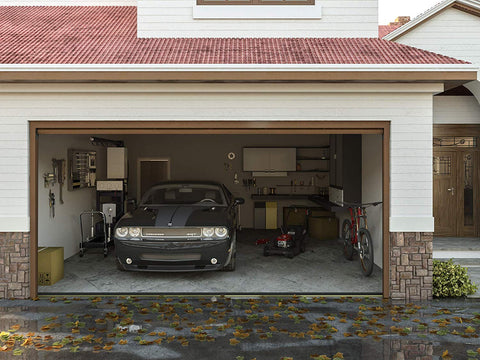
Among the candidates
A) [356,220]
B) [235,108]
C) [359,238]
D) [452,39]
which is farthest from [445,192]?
[235,108]

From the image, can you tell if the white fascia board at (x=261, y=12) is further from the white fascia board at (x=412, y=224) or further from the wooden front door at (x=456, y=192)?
the wooden front door at (x=456, y=192)

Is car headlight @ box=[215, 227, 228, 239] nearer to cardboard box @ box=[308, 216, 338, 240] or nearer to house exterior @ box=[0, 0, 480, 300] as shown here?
house exterior @ box=[0, 0, 480, 300]

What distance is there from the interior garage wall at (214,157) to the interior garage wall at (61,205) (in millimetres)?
2835

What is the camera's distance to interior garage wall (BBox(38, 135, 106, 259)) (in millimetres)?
7422

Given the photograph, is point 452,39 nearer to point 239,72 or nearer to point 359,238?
point 359,238

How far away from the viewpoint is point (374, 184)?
25.3 ft

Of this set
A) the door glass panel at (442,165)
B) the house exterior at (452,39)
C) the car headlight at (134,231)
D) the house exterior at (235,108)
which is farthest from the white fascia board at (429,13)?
the car headlight at (134,231)

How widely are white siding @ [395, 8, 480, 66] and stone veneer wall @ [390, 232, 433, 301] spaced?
4.09 metres

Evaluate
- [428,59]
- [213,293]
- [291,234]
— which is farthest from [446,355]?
[291,234]

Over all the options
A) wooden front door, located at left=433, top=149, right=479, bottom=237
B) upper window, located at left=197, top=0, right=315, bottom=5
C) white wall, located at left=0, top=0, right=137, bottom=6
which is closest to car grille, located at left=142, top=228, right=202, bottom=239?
upper window, located at left=197, top=0, right=315, bottom=5

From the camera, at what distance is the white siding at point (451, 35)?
27.0ft

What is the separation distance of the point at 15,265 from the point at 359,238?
5.21m

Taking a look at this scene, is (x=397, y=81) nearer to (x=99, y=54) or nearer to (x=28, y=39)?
(x=99, y=54)

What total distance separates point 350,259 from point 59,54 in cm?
597
